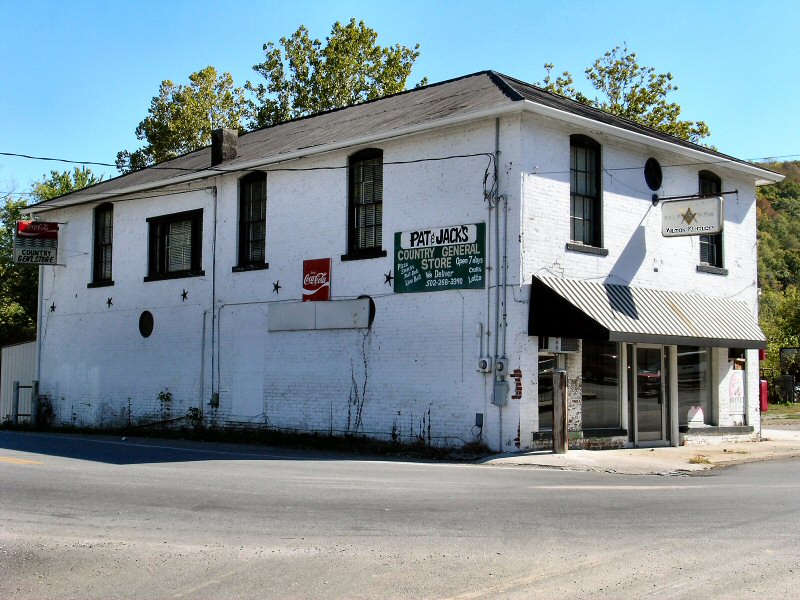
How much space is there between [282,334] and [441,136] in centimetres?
600

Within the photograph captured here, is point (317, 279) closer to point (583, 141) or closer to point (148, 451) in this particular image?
point (148, 451)

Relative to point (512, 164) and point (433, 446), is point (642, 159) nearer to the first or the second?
point (512, 164)

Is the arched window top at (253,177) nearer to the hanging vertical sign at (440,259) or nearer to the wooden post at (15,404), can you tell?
the hanging vertical sign at (440,259)

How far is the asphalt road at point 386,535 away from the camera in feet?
22.1

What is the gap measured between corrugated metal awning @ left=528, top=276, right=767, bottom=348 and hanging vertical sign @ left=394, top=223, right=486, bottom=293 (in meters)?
1.26

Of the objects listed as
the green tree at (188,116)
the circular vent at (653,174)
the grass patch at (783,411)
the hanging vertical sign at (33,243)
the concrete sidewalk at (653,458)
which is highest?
the green tree at (188,116)

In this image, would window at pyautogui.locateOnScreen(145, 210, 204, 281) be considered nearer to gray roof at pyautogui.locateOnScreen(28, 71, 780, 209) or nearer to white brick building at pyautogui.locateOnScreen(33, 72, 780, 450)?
white brick building at pyautogui.locateOnScreen(33, 72, 780, 450)

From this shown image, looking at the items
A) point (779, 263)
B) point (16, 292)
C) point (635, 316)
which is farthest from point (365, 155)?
point (779, 263)

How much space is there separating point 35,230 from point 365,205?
1264 centimetres

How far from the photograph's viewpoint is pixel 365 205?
20062mm

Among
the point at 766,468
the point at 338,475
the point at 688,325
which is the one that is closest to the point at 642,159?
the point at 688,325

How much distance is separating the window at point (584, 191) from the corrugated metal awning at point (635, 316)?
3.51 feet

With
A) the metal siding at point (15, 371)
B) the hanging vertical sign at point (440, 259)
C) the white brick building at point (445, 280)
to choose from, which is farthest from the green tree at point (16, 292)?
the hanging vertical sign at point (440, 259)

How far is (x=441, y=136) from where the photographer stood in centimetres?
1858
